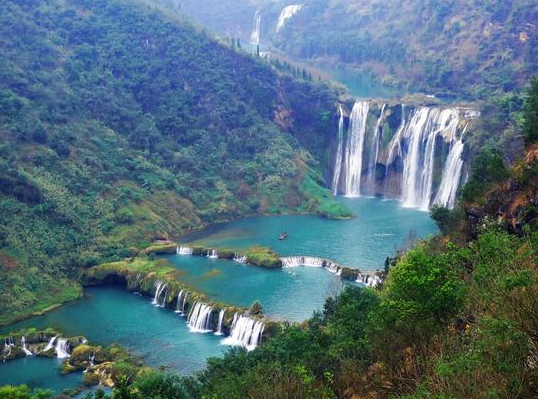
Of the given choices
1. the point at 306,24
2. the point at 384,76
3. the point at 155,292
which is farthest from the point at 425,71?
the point at 155,292

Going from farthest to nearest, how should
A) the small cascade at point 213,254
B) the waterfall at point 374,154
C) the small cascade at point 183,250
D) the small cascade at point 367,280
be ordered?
the waterfall at point 374,154 < the small cascade at point 183,250 < the small cascade at point 213,254 < the small cascade at point 367,280

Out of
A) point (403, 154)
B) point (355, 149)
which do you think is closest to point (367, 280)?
point (403, 154)

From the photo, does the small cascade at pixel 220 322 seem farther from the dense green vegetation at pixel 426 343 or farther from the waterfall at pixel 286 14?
the waterfall at pixel 286 14

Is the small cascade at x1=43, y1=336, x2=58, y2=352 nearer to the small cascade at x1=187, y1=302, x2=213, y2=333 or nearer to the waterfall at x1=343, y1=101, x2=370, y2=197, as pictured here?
the small cascade at x1=187, y1=302, x2=213, y2=333

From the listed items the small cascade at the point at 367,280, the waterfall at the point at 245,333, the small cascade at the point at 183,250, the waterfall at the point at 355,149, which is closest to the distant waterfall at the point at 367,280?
the small cascade at the point at 367,280

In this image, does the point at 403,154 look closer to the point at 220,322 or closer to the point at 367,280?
the point at 367,280

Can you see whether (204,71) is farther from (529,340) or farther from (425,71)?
(529,340)
